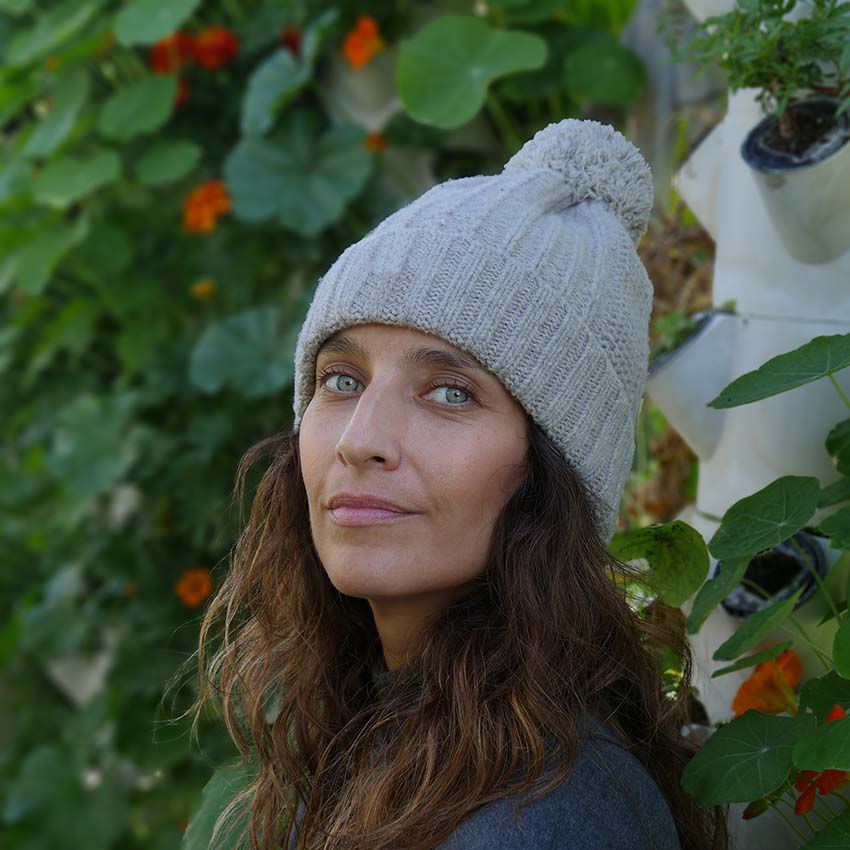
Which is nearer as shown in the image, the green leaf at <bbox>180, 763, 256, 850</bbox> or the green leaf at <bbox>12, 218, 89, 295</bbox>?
the green leaf at <bbox>180, 763, 256, 850</bbox>

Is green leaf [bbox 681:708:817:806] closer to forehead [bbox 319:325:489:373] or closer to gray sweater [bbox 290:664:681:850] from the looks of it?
gray sweater [bbox 290:664:681:850]

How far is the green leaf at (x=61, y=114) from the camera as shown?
2.76 m

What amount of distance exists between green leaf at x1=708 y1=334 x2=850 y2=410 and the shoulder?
1.17 feet

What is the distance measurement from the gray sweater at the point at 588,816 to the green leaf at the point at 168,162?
199 cm

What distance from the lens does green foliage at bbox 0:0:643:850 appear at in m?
2.56

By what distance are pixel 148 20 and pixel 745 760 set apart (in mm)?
2118

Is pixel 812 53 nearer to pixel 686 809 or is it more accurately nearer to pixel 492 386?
pixel 492 386

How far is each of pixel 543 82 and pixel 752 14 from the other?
117cm

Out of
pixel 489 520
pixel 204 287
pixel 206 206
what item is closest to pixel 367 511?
pixel 489 520

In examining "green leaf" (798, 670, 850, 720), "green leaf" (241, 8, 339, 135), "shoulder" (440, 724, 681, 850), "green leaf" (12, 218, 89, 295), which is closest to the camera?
"shoulder" (440, 724, 681, 850)

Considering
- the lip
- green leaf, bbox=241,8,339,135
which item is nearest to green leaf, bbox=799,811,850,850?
the lip

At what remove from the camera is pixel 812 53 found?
1.26 meters

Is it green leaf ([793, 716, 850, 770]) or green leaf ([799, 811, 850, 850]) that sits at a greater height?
green leaf ([793, 716, 850, 770])

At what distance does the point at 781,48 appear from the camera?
1287mm
